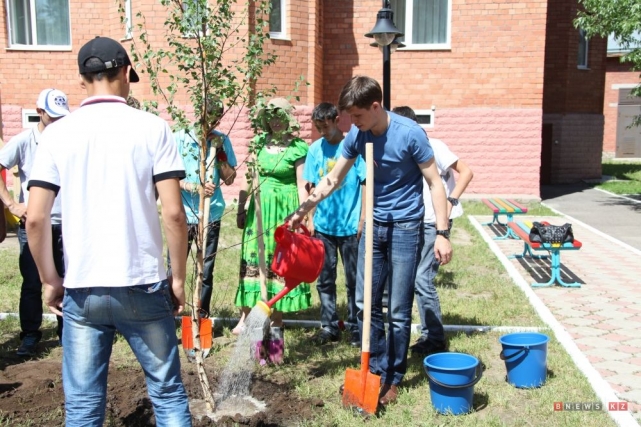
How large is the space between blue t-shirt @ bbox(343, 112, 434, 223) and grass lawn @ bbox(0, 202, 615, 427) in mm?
1230

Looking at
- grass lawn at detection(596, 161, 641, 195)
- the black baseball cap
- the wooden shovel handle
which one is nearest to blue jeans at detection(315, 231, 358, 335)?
the wooden shovel handle

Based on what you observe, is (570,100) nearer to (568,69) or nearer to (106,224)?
(568,69)

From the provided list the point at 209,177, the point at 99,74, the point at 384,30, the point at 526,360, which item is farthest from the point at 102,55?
the point at 384,30

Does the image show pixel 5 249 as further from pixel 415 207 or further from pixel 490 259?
pixel 415 207

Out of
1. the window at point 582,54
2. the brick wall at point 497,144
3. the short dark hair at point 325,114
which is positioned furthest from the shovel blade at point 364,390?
the window at point 582,54

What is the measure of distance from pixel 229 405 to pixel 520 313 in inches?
128

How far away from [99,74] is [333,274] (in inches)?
123

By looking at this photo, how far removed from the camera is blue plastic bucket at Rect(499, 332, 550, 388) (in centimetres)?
422

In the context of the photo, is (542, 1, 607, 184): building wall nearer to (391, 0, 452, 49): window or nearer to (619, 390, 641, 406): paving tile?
(391, 0, 452, 49): window

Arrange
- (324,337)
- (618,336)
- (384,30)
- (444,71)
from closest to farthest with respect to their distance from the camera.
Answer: (324,337) < (618,336) < (384,30) < (444,71)

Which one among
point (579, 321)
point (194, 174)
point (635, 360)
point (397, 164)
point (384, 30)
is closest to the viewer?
point (397, 164)

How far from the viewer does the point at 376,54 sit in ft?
50.4

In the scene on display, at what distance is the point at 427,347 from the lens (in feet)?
16.5

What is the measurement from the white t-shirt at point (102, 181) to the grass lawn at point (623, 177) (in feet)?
60.5
